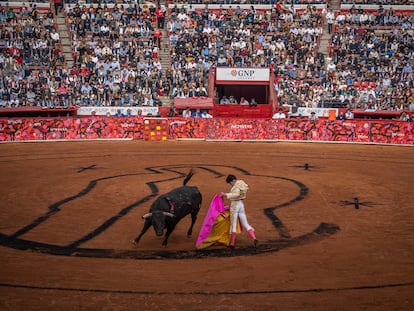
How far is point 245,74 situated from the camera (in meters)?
36.4

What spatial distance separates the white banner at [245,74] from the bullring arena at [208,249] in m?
14.6

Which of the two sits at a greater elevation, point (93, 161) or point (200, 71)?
point (200, 71)

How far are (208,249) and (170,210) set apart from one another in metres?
1.13

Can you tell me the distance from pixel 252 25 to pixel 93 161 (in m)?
22.7

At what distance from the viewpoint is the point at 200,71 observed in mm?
38438

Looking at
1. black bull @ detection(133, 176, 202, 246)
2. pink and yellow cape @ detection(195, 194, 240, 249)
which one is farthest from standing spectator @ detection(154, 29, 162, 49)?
pink and yellow cape @ detection(195, 194, 240, 249)

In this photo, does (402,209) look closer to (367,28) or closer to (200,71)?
(200,71)

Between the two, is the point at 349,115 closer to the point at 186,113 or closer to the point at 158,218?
the point at 186,113

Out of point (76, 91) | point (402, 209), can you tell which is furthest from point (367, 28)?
point (402, 209)

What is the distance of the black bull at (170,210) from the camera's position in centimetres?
1073

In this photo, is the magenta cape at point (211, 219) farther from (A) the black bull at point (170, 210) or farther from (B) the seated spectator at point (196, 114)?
(B) the seated spectator at point (196, 114)

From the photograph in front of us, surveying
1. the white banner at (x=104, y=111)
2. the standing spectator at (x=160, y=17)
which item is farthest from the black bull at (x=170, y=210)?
the standing spectator at (x=160, y=17)

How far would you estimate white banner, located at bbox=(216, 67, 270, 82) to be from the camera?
1428 inches

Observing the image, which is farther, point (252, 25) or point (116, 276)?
point (252, 25)
